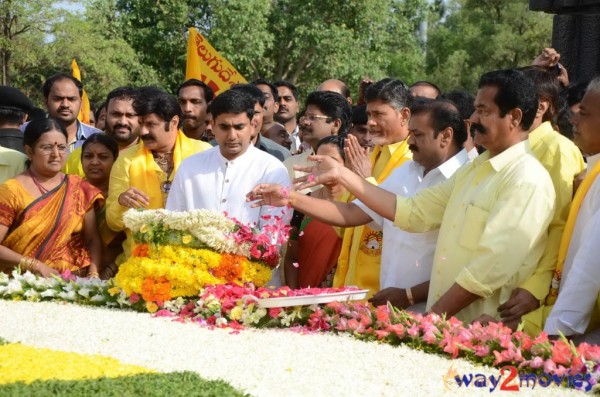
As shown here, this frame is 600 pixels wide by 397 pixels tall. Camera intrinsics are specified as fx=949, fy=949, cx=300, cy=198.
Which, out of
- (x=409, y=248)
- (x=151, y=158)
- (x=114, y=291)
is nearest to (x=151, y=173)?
(x=151, y=158)

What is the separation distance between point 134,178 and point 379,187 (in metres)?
1.95

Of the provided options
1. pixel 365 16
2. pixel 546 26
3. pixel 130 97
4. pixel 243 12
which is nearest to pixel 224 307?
pixel 130 97

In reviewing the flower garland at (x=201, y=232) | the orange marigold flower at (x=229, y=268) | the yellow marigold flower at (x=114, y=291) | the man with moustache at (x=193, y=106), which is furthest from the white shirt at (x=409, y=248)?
the man with moustache at (x=193, y=106)

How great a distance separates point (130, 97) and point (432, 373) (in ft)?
13.7

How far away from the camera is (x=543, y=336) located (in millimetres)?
4117

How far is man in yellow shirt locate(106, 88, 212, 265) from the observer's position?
21.0ft

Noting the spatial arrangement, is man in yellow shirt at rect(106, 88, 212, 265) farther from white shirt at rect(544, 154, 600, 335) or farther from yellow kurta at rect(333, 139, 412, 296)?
white shirt at rect(544, 154, 600, 335)

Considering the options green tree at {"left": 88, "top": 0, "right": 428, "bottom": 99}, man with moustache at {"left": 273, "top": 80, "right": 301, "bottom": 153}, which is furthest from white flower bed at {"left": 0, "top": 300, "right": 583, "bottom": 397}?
green tree at {"left": 88, "top": 0, "right": 428, "bottom": 99}

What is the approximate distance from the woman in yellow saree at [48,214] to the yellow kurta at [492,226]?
2439 millimetres

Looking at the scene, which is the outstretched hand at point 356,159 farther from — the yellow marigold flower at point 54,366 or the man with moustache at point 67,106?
the man with moustache at point 67,106

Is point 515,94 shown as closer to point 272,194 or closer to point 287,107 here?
point 272,194

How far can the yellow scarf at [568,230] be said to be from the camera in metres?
4.62

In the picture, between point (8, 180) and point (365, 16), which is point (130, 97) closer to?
point (8, 180)

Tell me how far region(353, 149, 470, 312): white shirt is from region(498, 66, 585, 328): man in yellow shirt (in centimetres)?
59
